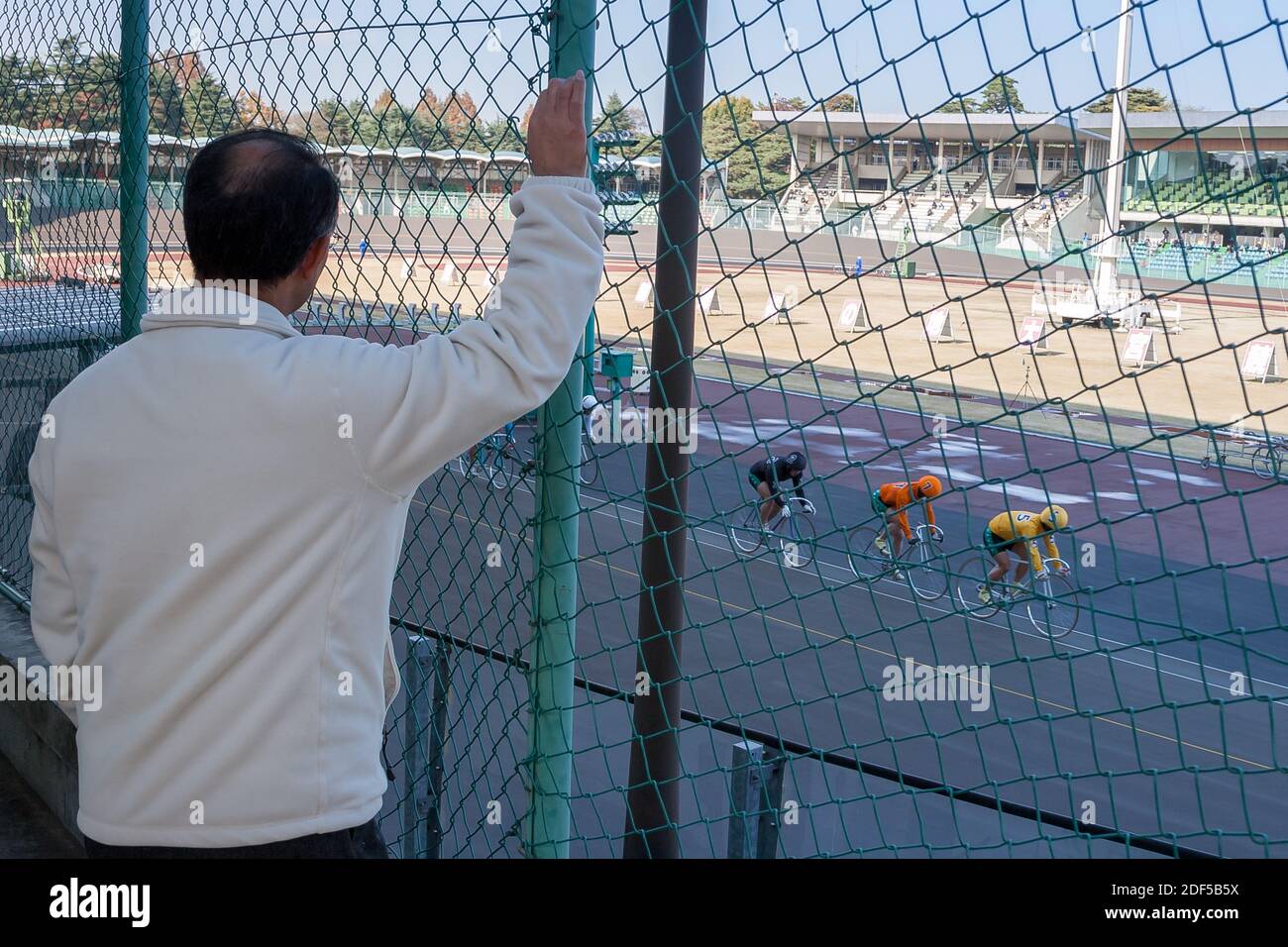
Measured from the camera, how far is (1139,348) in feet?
76.0

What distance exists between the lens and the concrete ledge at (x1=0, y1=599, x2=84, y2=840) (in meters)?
3.64

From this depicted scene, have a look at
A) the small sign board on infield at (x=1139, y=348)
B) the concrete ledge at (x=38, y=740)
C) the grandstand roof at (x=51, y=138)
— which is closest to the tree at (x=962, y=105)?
the concrete ledge at (x=38, y=740)

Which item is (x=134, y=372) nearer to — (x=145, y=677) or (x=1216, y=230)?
(x=145, y=677)

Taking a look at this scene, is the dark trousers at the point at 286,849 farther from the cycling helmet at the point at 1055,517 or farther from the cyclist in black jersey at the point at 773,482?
the cycling helmet at the point at 1055,517

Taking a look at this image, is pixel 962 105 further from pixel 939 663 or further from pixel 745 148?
pixel 939 663

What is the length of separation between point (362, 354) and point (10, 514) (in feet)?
14.8

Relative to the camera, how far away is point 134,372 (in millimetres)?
1672

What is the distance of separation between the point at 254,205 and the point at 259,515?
0.40m

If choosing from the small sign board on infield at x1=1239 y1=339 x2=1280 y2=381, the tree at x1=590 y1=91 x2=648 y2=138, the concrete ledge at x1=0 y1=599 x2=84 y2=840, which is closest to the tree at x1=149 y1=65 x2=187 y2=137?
the concrete ledge at x1=0 y1=599 x2=84 y2=840

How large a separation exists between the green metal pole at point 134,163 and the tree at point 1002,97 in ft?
8.15

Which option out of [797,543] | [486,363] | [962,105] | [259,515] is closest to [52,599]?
[259,515]

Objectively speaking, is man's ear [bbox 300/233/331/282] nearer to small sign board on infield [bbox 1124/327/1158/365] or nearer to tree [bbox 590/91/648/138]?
tree [bbox 590/91/648/138]

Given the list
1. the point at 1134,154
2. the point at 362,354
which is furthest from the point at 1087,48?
the point at 362,354
